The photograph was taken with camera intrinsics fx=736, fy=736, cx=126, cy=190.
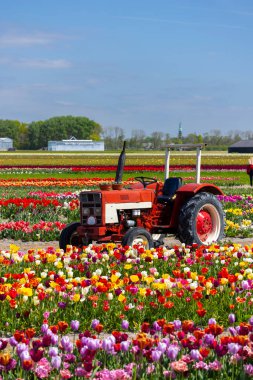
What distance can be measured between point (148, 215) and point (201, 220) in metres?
1.04

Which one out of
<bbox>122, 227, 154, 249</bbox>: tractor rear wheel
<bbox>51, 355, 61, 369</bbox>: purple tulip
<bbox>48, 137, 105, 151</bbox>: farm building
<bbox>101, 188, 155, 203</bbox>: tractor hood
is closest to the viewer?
<bbox>51, 355, 61, 369</bbox>: purple tulip

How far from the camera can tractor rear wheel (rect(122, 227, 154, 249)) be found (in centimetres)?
1094

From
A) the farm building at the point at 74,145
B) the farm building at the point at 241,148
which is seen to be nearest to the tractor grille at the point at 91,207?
the farm building at the point at 241,148

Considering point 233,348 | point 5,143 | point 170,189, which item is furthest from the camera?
point 5,143

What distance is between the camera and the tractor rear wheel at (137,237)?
431 inches

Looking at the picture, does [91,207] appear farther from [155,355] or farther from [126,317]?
[155,355]

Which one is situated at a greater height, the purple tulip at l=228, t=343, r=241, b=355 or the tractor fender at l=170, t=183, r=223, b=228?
the tractor fender at l=170, t=183, r=223, b=228

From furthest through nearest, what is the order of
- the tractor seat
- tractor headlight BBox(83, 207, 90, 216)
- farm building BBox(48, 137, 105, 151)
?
farm building BBox(48, 137, 105, 151)
the tractor seat
tractor headlight BBox(83, 207, 90, 216)

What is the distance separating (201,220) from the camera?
40.5ft

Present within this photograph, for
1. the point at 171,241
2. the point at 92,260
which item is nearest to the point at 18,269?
the point at 92,260

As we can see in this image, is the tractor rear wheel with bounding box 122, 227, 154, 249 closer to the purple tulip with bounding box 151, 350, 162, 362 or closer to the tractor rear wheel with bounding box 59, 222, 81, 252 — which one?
the tractor rear wheel with bounding box 59, 222, 81, 252

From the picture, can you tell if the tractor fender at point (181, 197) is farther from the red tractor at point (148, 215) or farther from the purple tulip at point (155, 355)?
the purple tulip at point (155, 355)

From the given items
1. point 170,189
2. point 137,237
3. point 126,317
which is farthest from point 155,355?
point 170,189

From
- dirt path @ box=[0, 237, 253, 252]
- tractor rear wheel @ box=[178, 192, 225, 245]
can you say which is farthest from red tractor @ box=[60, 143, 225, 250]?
dirt path @ box=[0, 237, 253, 252]
